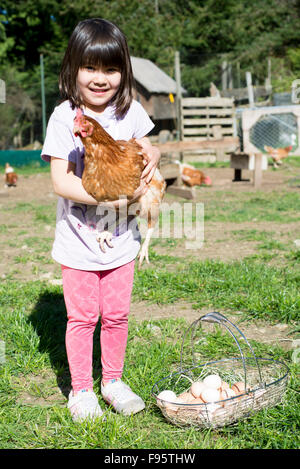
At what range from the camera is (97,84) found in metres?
2.00

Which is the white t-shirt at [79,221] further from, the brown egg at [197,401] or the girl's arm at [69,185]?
the brown egg at [197,401]

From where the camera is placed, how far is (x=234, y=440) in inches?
71.4

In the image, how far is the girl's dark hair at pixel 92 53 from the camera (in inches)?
76.6

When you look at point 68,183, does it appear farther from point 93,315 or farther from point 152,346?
point 152,346

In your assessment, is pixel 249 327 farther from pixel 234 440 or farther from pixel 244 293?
pixel 234 440

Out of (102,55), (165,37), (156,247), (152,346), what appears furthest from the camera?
(165,37)

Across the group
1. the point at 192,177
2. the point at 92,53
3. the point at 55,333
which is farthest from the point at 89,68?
the point at 192,177

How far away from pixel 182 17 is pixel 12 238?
22.4m

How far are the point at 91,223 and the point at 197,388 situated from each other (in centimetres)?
85

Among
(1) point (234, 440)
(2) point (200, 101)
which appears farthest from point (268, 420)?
(2) point (200, 101)

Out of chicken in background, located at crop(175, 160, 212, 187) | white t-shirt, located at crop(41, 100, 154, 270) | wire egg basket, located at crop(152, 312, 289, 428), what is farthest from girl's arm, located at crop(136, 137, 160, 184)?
chicken in background, located at crop(175, 160, 212, 187)

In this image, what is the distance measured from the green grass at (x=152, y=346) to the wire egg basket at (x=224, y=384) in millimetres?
47

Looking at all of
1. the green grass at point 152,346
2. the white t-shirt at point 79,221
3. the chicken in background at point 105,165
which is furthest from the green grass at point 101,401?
the chicken in background at point 105,165

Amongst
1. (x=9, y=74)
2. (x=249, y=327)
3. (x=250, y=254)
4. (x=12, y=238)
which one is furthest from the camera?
(x=9, y=74)
